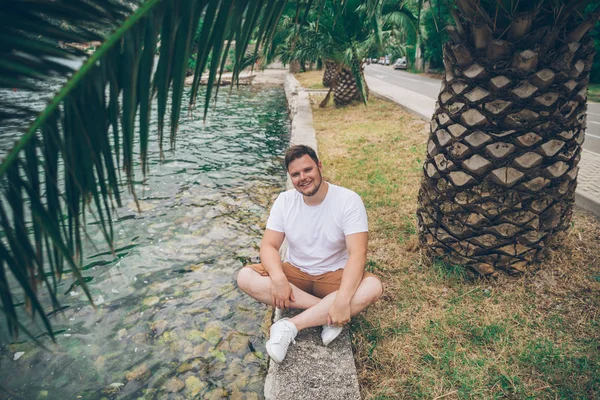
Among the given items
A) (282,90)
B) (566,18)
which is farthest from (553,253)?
(282,90)

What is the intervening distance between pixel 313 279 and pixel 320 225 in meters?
0.41

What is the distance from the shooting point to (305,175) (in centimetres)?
265

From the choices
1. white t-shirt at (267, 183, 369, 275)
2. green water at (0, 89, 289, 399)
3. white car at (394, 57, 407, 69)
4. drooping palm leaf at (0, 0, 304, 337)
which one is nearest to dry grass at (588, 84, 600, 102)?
green water at (0, 89, 289, 399)

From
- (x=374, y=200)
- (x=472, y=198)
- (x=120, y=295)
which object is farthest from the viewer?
(x=374, y=200)

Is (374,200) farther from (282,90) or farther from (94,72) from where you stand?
(282,90)

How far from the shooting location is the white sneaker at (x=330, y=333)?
239cm

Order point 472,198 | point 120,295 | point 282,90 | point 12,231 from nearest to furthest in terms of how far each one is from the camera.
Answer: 1. point 12,231
2. point 472,198
3. point 120,295
4. point 282,90

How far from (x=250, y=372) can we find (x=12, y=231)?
211 centimetres

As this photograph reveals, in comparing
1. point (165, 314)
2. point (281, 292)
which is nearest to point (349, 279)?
point (281, 292)

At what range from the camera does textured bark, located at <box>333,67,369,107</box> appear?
12.2 metres

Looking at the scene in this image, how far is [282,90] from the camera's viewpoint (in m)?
20.6

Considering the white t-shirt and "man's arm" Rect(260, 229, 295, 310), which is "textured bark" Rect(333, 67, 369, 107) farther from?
"man's arm" Rect(260, 229, 295, 310)

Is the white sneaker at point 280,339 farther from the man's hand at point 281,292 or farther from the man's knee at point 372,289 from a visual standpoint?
the man's knee at point 372,289

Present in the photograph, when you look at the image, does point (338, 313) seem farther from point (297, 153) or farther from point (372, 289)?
point (297, 153)
